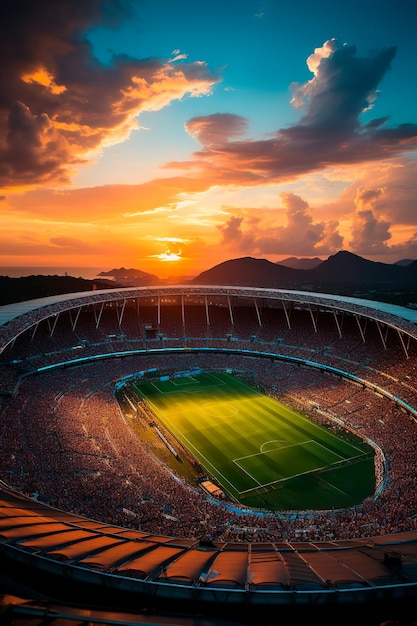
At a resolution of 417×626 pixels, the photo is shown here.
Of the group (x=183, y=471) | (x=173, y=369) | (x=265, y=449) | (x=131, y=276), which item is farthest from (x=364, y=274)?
(x=183, y=471)

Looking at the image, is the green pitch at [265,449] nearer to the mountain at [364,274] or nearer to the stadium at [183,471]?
the stadium at [183,471]

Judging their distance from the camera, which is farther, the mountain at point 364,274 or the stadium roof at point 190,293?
the mountain at point 364,274

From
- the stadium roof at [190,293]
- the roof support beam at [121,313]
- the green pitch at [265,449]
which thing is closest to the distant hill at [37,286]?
the roof support beam at [121,313]

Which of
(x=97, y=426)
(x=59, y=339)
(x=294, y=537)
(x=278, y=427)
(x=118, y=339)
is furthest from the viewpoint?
(x=118, y=339)

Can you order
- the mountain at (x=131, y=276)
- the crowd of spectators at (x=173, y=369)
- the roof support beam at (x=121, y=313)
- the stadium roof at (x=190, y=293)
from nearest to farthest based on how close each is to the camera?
the crowd of spectators at (x=173, y=369) < the stadium roof at (x=190, y=293) < the roof support beam at (x=121, y=313) < the mountain at (x=131, y=276)

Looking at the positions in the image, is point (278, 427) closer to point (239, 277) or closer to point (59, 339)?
point (59, 339)

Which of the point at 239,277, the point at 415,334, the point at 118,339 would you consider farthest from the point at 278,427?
the point at 239,277

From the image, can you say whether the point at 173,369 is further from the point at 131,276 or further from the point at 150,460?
the point at 131,276
